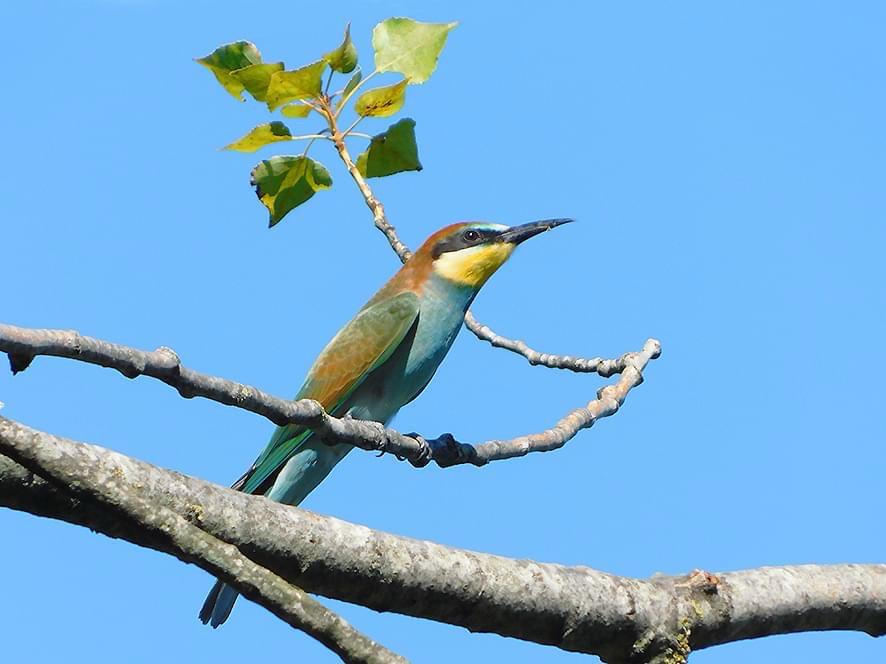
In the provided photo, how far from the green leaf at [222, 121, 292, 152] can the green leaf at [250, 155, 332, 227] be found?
0.05 metres

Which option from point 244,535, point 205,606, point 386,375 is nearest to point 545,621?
point 244,535

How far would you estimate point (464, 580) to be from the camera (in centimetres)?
246

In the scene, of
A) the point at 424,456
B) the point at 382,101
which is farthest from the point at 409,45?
the point at 424,456

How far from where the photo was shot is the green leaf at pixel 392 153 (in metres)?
3.75

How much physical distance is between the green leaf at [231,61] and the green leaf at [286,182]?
0.26m

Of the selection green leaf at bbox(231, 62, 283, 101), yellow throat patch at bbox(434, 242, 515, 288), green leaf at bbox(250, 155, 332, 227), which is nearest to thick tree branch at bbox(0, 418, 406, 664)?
green leaf at bbox(231, 62, 283, 101)

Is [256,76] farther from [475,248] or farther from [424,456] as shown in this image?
[475,248]

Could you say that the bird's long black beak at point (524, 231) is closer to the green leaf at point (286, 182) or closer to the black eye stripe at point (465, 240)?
the black eye stripe at point (465, 240)

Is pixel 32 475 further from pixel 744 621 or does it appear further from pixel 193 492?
pixel 744 621

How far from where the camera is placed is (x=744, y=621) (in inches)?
113

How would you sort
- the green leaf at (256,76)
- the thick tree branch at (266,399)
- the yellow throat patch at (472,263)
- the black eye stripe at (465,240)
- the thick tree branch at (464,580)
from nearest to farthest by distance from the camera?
the thick tree branch at (464,580) → the thick tree branch at (266,399) → the green leaf at (256,76) → the yellow throat patch at (472,263) → the black eye stripe at (465,240)

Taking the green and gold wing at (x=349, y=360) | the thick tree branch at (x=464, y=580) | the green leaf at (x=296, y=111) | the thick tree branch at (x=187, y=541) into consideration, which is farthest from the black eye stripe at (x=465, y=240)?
the thick tree branch at (x=187, y=541)

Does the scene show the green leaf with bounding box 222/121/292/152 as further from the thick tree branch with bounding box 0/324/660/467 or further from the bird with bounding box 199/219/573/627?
the bird with bounding box 199/219/573/627

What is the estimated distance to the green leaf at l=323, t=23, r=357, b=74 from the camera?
11.8 feet
